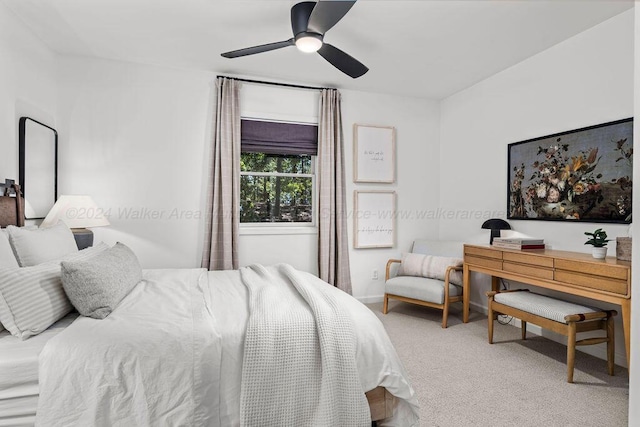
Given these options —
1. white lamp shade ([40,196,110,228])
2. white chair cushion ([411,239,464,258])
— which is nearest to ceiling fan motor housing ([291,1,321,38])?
white lamp shade ([40,196,110,228])

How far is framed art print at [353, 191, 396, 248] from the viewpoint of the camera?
4512 millimetres

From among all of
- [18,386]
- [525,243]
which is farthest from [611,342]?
[18,386]

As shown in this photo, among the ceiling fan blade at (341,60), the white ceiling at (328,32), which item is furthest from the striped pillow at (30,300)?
the ceiling fan blade at (341,60)

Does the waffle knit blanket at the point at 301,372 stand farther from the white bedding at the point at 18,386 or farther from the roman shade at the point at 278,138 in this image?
the roman shade at the point at 278,138

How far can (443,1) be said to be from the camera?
102 inches

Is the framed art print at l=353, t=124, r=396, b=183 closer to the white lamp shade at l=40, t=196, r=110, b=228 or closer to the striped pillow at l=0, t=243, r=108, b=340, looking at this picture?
the white lamp shade at l=40, t=196, r=110, b=228

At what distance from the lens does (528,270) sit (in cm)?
297

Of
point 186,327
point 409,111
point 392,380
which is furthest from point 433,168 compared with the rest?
point 186,327

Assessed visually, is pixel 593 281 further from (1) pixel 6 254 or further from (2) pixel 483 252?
(1) pixel 6 254

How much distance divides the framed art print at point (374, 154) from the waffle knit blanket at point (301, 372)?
3030 mm

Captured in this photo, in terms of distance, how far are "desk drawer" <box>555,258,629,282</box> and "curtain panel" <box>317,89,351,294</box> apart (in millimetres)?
2189

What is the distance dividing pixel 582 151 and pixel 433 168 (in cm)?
196

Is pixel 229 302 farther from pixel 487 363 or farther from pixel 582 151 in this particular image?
pixel 582 151

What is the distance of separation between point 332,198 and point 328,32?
6.01 ft
